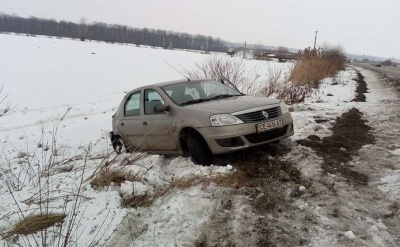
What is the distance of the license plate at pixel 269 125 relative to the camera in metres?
5.71

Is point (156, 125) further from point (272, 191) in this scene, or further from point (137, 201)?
point (272, 191)

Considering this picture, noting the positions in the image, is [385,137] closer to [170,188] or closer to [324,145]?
[324,145]

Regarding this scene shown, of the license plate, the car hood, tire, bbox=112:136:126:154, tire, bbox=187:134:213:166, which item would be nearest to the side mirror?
the car hood

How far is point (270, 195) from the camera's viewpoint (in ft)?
14.7

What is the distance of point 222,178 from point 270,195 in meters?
0.74

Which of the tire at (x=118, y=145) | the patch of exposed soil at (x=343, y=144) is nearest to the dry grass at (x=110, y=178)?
the tire at (x=118, y=145)

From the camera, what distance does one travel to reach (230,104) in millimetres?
6016

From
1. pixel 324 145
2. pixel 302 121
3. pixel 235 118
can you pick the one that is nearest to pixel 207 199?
pixel 235 118

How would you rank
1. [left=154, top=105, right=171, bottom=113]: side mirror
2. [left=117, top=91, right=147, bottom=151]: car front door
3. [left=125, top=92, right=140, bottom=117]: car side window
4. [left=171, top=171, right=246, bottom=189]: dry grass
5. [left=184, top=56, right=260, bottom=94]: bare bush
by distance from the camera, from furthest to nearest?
[left=184, top=56, right=260, bottom=94]: bare bush
[left=125, top=92, right=140, bottom=117]: car side window
[left=117, top=91, right=147, bottom=151]: car front door
[left=154, top=105, right=171, bottom=113]: side mirror
[left=171, top=171, right=246, bottom=189]: dry grass

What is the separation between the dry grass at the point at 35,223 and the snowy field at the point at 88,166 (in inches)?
3.5

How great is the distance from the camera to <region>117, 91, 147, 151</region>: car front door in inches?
277

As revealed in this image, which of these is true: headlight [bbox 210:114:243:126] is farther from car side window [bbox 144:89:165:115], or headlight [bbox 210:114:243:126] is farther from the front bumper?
car side window [bbox 144:89:165:115]

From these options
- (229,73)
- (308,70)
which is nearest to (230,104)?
(229,73)

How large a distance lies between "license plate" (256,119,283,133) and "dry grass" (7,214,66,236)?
3065 mm
